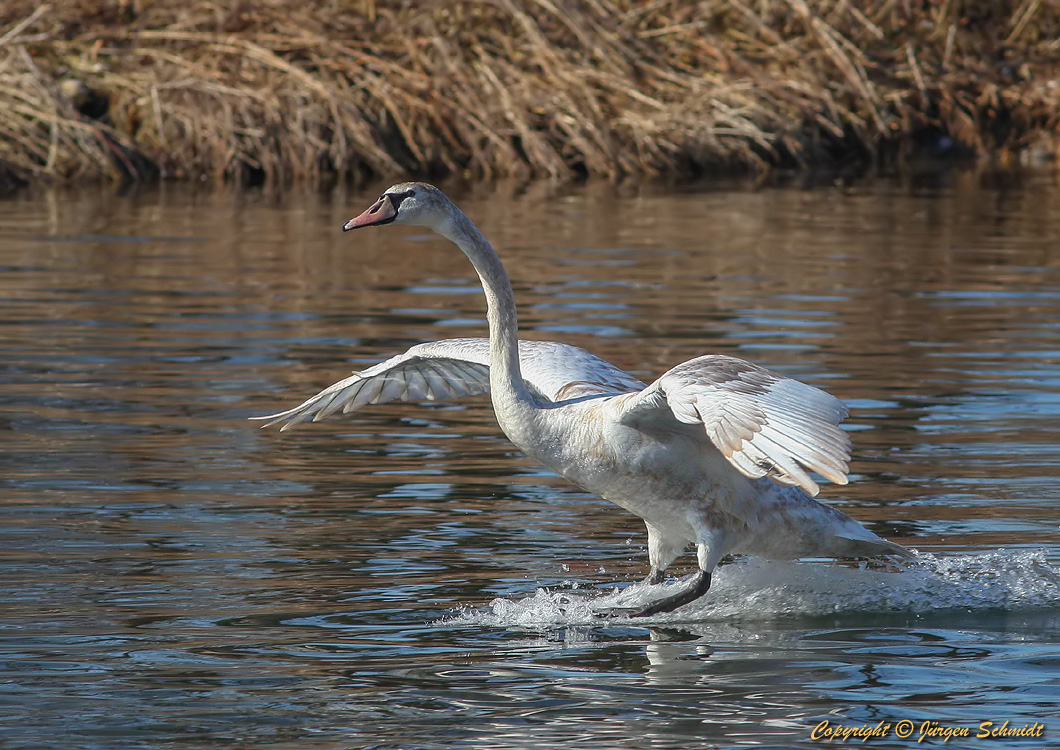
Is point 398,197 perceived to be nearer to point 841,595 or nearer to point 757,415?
point 757,415

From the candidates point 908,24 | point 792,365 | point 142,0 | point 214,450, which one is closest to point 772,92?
point 908,24

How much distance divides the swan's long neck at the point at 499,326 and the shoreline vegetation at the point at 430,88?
49.2 feet

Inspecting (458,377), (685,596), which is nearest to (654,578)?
(685,596)

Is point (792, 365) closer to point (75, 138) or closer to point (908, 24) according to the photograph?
Result: point (75, 138)

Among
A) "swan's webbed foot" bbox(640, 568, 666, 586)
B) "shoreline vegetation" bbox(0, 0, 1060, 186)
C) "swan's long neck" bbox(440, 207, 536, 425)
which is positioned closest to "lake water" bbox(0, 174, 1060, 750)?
"swan's webbed foot" bbox(640, 568, 666, 586)

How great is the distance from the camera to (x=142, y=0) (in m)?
22.9

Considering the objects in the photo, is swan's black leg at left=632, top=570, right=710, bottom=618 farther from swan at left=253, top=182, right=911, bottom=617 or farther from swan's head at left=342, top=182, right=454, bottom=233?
swan's head at left=342, top=182, right=454, bottom=233

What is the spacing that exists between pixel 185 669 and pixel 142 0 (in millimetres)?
19015

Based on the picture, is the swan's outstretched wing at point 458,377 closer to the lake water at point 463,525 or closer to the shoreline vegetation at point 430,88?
the lake water at point 463,525

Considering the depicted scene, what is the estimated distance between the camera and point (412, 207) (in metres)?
5.97

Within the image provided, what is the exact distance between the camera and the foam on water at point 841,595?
20.0 feet

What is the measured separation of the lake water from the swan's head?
1410 millimetres

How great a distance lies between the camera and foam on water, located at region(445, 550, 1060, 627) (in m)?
6.10

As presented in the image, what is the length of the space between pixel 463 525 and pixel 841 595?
67.3 inches
